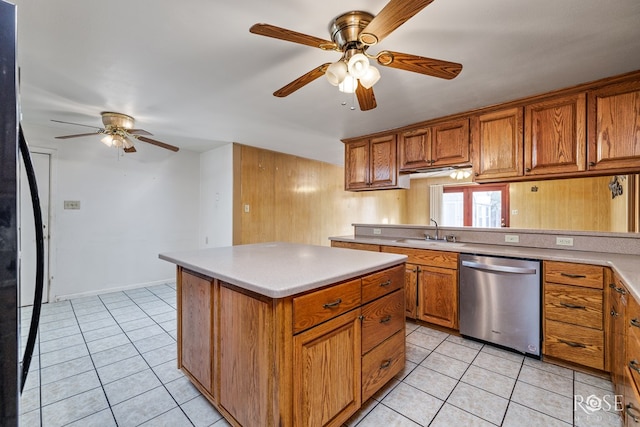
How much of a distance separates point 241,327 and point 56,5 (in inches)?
73.6

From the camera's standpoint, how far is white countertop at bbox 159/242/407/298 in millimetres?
1231

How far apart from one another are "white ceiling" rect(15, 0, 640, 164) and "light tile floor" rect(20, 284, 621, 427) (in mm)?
2215

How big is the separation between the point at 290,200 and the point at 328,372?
372cm

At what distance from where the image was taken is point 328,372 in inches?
53.1

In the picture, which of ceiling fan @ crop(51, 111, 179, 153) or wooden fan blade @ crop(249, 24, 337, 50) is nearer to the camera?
wooden fan blade @ crop(249, 24, 337, 50)

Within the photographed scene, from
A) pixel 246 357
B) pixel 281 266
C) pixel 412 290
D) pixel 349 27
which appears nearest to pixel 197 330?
pixel 246 357

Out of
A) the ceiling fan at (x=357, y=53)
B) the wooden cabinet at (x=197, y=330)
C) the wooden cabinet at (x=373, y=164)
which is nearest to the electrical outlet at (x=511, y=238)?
the wooden cabinet at (x=373, y=164)

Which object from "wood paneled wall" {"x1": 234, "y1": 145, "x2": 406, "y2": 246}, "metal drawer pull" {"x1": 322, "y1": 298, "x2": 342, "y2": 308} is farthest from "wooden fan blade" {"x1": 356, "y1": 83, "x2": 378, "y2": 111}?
"wood paneled wall" {"x1": 234, "y1": 145, "x2": 406, "y2": 246}

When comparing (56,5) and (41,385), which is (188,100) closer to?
(56,5)

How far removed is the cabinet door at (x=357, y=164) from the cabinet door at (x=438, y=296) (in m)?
1.43

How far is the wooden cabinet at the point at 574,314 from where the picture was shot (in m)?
1.95

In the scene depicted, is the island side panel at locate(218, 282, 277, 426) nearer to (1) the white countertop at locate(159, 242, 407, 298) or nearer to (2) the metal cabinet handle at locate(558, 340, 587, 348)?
(1) the white countertop at locate(159, 242, 407, 298)

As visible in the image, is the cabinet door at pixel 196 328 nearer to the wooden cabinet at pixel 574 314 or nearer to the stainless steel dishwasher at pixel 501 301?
the stainless steel dishwasher at pixel 501 301

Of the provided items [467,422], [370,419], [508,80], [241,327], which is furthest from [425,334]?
[508,80]
